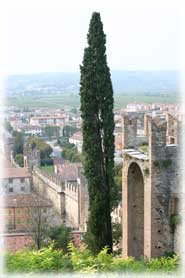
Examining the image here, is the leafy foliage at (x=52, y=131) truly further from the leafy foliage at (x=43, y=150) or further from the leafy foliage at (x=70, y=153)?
the leafy foliage at (x=43, y=150)

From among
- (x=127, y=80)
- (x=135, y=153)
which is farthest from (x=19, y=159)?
(x=135, y=153)

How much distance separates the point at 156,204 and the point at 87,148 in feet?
4.47

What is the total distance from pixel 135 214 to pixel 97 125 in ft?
5.47

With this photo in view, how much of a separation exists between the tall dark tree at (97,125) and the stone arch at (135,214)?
0.59m

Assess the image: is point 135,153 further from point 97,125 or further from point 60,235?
point 60,235

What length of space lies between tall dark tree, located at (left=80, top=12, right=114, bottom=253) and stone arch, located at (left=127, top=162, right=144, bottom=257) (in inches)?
23.1

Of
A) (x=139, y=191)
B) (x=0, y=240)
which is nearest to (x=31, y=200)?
(x=139, y=191)

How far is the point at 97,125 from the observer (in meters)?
9.37

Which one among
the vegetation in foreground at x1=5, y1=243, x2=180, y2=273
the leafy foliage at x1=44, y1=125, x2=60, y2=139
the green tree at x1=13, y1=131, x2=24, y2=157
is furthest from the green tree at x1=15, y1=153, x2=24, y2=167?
the vegetation in foreground at x1=5, y1=243, x2=180, y2=273

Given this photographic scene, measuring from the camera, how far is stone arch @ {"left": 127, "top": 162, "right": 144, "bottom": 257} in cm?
986

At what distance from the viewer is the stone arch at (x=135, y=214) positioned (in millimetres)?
9859

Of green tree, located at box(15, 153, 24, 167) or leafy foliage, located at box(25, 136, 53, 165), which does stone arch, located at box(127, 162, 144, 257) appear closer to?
green tree, located at box(15, 153, 24, 167)

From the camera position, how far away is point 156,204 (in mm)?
8977

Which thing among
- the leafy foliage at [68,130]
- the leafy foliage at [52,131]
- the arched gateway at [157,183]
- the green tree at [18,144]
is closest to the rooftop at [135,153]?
the arched gateway at [157,183]
